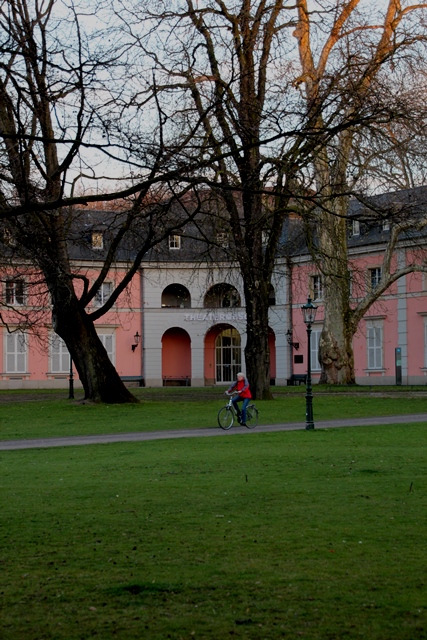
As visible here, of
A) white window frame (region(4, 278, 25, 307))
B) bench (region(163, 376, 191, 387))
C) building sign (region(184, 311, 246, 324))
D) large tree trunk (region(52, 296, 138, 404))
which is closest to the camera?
white window frame (region(4, 278, 25, 307))

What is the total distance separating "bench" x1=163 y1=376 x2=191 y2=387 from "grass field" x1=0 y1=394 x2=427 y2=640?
148 ft

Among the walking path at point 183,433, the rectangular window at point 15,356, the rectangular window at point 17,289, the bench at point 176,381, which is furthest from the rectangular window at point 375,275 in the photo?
the walking path at point 183,433

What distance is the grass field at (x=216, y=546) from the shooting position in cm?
694

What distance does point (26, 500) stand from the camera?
41.6ft

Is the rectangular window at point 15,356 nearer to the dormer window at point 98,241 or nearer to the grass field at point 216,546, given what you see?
the dormer window at point 98,241

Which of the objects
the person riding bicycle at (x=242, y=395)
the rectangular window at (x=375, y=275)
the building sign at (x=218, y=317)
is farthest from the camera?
the building sign at (x=218, y=317)

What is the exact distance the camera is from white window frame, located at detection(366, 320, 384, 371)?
56906 mm

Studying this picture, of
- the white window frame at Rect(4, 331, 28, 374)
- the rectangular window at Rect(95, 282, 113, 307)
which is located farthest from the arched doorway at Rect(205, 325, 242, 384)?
the white window frame at Rect(4, 331, 28, 374)

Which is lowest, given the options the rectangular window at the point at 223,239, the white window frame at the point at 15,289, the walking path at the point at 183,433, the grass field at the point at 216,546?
the grass field at the point at 216,546

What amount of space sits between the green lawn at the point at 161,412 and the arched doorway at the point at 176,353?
26.2 metres

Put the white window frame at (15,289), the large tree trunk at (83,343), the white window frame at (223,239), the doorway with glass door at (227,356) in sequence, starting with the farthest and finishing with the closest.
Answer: the doorway with glass door at (227,356), the large tree trunk at (83,343), the white window frame at (223,239), the white window frame at (15,289)

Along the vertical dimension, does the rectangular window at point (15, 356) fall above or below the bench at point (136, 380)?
above

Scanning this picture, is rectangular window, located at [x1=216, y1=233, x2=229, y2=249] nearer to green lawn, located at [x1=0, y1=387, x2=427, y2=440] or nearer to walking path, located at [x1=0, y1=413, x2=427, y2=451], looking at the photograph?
green lawn, located at [x1=0, y1=387, x2=427, y2=440]

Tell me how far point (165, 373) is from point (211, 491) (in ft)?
171
